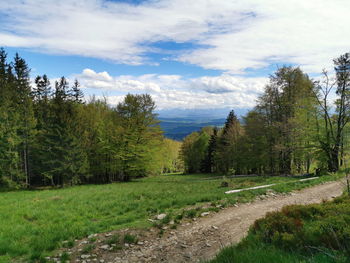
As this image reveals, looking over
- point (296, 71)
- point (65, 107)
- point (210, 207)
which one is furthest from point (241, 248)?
point (65, 107)

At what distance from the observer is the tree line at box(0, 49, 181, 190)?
28547 mm

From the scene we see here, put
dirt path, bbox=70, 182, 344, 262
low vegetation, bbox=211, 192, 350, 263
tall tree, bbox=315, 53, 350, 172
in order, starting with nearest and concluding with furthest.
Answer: low vegetation, bbox=211, 192, 350, 263
dirt path, bbox=70, 182, 344, 262
tall tree, bbox=315, 53, 350, 172

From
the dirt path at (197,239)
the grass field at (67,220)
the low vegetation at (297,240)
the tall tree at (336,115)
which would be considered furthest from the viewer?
the tall tree at (336,115)

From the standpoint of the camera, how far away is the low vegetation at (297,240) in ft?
13.6

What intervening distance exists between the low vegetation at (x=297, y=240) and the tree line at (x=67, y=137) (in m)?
27.2

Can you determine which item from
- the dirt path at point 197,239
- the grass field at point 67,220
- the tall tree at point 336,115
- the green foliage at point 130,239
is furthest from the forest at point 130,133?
the green foliage at point 130,239

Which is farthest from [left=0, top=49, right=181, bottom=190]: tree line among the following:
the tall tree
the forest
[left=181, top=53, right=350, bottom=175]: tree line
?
the tall tree

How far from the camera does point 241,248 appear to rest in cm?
544

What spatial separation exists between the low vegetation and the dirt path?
0.94m

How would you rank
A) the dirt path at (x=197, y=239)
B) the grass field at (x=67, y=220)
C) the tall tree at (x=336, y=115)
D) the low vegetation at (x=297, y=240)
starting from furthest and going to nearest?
the tall tree at (x=336, y=115) < the grass field at (x=67, y=220) < the dirt path at (x=197, y=239) < the low vegetation at (x=297, y=240)

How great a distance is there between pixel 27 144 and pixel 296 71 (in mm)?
37437

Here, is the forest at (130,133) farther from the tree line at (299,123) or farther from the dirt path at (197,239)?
the dirt path at (197,239)

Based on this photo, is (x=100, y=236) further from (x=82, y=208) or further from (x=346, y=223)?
(x=346, y=223)

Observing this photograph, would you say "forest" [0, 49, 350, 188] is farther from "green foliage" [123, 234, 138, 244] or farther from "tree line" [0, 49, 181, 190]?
"green foliage" [123, 234, 138, 244]
